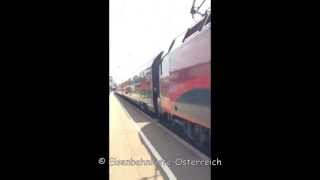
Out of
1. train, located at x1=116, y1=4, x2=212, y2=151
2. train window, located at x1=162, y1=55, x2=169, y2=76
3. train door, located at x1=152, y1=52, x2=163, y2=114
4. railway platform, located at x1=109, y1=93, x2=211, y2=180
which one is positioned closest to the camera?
railway platform, located at x1=109, y1=93, x2=211, y2=180

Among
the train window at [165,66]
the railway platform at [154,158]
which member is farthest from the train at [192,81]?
the railway platform at [154,158]

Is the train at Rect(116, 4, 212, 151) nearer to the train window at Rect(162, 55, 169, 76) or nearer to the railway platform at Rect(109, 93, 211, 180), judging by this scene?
the train window at Rect(162, 55, 169, 76)

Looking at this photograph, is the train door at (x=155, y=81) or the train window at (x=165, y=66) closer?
the train window at (x=165, y=66)

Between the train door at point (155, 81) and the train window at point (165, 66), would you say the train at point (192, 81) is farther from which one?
the train door at point (155, 81)

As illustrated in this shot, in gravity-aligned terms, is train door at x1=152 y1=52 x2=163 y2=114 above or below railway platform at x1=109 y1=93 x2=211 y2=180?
above

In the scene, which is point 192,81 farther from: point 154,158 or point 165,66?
point 165,66

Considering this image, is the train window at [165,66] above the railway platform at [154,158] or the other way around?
above

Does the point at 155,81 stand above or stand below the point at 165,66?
below

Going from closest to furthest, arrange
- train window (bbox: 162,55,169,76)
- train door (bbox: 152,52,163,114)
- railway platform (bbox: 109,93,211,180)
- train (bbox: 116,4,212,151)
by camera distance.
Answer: railway platform (bbox: 109,93,211,180), train (bbox: 116,4,212,151), train window (bbox: 162,55,169,76), train door (bbox: 152,52,163,114)

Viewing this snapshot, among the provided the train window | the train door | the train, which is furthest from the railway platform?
the train door

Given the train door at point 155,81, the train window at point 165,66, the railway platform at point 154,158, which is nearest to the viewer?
the railway platform at point 154,158

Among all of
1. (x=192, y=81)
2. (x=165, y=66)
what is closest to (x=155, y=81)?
(x=165, y=66)
